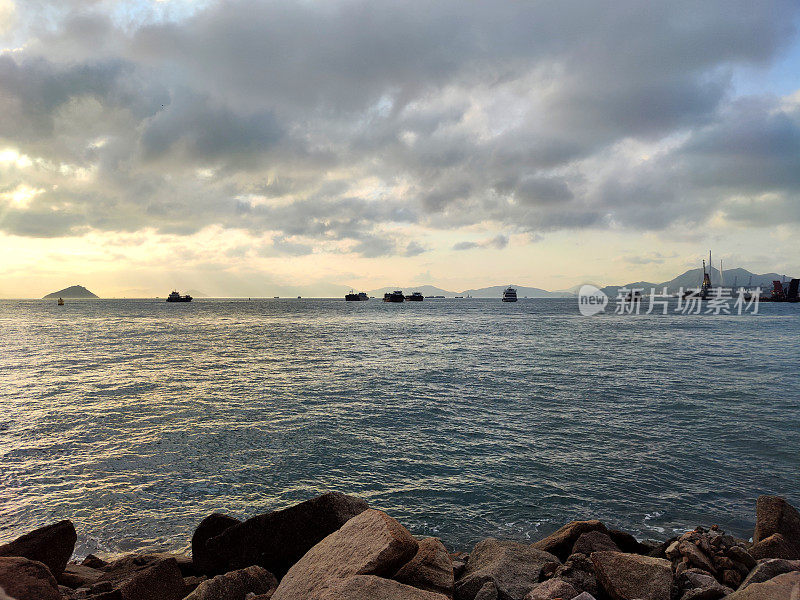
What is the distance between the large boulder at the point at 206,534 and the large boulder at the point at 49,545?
7.07 ft

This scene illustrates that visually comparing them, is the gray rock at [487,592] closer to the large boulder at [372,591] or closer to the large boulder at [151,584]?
the large boulder at [372,591]

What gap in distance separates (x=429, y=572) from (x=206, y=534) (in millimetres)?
5013

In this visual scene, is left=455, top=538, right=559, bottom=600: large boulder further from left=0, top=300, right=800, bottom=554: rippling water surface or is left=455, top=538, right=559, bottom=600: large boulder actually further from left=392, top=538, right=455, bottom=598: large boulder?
left=0, top=300, right=800, bottom=554: rippling water surface

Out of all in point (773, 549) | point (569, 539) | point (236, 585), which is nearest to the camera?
point (236, 585)

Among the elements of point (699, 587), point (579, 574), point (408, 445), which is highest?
point (699, 587)

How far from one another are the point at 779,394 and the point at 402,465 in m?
25.2

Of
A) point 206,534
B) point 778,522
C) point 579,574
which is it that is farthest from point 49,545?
point 778,522

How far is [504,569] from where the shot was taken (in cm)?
725

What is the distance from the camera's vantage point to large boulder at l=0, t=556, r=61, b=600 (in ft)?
19.6

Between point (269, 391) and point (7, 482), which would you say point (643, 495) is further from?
point (269, 391)

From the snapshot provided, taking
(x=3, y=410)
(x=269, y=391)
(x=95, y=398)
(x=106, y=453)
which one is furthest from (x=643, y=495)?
(x=3, y=410)

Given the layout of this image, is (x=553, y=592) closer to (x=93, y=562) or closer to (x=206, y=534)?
(x=206, y=534)

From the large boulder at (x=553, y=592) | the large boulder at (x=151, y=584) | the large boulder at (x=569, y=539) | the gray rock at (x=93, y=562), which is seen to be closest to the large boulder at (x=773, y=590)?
the large boulder at (x=553, y=592)

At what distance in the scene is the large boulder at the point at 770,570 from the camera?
6223 mm
